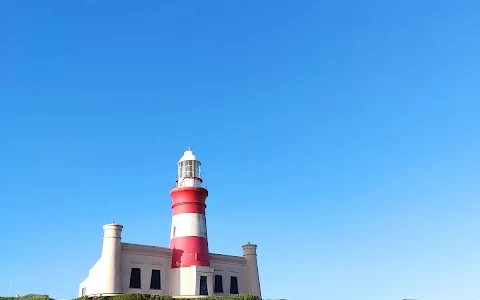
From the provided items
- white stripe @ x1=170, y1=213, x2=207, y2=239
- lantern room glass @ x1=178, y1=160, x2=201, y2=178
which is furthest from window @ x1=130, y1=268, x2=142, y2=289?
lantern room glass @ x1=178, y1=160, x2=201, y2=178

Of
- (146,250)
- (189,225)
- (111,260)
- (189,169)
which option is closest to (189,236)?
(189,225)

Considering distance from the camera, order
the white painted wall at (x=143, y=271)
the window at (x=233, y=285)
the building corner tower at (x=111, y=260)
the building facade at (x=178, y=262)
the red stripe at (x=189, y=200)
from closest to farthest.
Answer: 1. the building corner tower at (x=111, y=260)
2. the white painted wall at (x=143, y=271)
3. the building facade at (x=178, y=262)
4. the red stripe at (x=189, y=200)
5. the window at (x=233, y=285)

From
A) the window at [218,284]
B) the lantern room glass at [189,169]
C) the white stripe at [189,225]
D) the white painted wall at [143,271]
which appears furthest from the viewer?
the lantern room glass at [189,169]

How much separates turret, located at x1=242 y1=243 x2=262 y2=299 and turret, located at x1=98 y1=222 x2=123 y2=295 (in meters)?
11.2

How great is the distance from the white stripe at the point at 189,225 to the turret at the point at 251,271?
5767mm

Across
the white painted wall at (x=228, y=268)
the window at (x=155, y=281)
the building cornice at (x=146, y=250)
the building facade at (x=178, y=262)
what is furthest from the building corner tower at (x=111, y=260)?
the white painted wall at (x=228, y=268)

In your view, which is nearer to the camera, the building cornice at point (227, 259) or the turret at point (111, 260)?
the turret at point (111, 260)

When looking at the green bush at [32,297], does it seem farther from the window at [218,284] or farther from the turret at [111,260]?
the window at [218,284]

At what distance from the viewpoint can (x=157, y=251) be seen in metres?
34.2

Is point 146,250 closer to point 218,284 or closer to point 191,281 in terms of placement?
point 191,281

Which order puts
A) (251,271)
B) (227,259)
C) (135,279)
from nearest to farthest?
(135,279) < (227,259) < (251,271)

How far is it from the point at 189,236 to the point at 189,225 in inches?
31.1

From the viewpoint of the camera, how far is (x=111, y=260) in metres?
31.5

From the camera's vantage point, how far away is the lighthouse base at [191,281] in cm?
3325
